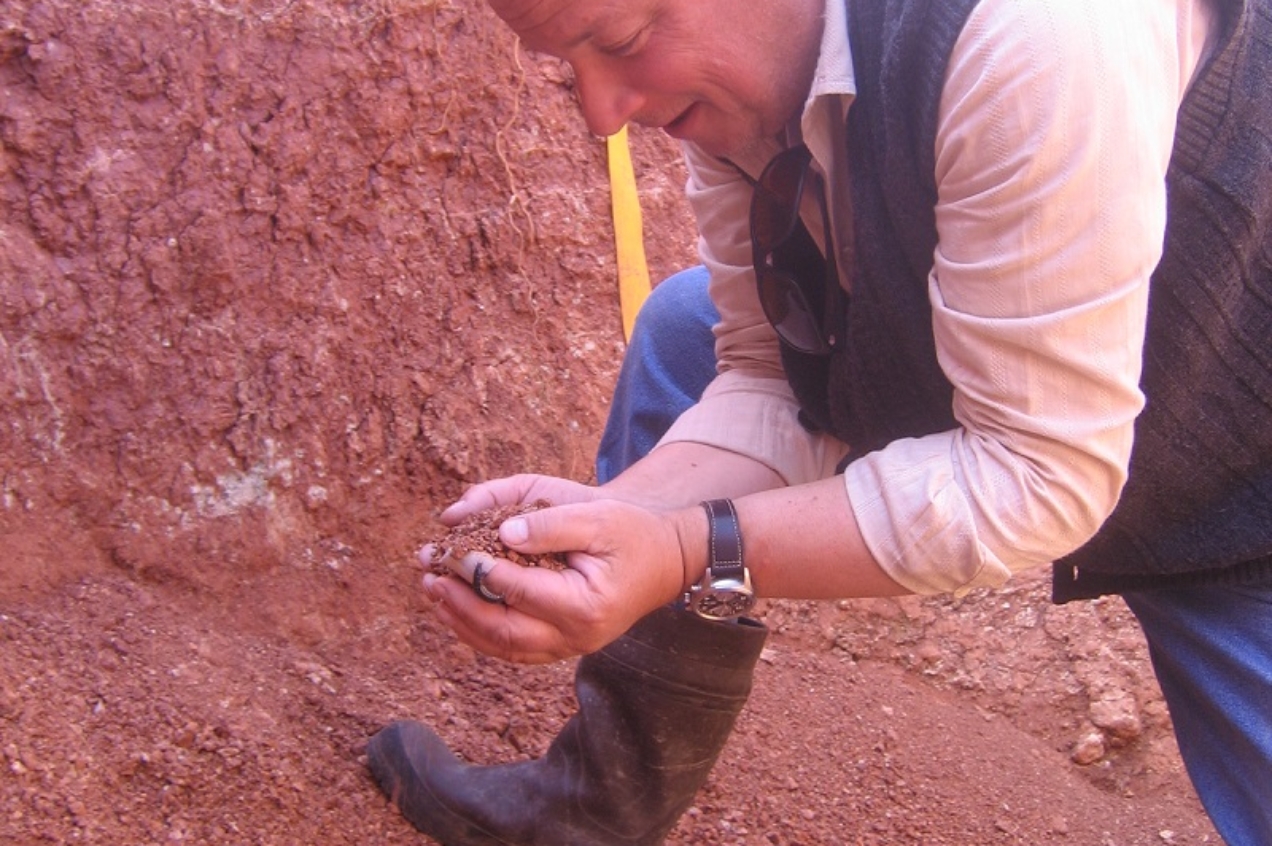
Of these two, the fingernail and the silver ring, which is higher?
the fingernail

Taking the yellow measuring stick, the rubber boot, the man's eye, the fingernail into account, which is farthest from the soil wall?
the man's eye

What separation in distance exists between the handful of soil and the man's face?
44 cm

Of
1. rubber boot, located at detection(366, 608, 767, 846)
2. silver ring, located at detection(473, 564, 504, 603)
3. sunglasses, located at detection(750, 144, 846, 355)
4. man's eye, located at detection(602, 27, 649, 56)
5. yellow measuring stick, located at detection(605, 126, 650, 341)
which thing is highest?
man's eye, located at detection(602, 27, 649, 56)

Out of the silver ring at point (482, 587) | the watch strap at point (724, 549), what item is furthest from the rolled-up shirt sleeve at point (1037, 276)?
the silver ring at point (482, 587)

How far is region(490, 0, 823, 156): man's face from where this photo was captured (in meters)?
1.23

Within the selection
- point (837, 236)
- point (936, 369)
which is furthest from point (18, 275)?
point (936, 369)

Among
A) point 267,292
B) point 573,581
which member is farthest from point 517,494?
point 267,292

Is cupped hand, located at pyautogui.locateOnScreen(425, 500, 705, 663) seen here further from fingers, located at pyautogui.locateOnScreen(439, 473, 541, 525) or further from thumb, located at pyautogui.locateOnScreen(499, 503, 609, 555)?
fingers, located at pyautogui.locateOnScreen(439, 473, 541, 525)

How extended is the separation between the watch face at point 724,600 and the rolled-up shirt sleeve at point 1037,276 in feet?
0.49

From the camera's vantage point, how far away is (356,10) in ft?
8.32

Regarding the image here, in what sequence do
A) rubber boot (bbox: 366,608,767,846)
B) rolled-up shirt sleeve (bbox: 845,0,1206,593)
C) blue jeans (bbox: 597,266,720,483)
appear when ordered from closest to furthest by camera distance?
rolled-up shirt sleeve (bbox: 845,0,1206,593)
rubber boot (bbox: 366,608,767,846)
blue jeans (bbox: 597,266,720,483)

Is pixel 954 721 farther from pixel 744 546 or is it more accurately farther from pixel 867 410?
pixel 744 546

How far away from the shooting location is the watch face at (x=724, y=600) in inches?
51.3

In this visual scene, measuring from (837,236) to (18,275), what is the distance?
58.1 inches
